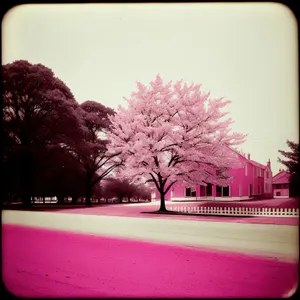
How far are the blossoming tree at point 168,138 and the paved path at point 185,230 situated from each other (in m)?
0.25

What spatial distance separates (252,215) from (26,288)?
7.03 ft

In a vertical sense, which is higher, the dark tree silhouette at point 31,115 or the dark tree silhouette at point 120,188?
the dark tree silhouette at point 31,115

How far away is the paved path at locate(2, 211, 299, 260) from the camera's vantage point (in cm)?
243

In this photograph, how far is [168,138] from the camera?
278cm

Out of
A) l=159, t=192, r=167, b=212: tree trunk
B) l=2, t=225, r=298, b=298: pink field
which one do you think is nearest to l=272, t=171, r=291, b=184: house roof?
l=2, t=225, r=298, b=298: pink field

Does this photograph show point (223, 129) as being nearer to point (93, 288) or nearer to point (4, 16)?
point (93, 288)

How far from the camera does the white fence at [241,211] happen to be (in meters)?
2.43

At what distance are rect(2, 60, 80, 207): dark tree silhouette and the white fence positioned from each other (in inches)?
51.3

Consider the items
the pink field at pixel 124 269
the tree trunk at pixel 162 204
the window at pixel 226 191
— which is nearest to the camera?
the pink field at pixel 124 269

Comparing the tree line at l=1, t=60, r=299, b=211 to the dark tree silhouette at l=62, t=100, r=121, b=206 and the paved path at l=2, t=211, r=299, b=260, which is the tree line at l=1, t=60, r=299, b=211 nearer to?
the dark tree silhouette at l=62, t=100, r=121, b=206

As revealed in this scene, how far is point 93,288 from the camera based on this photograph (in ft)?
8.09

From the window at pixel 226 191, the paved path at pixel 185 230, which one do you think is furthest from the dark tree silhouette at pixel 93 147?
the window at pixel 226 191

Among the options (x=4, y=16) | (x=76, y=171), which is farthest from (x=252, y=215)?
(x=4, y=16)

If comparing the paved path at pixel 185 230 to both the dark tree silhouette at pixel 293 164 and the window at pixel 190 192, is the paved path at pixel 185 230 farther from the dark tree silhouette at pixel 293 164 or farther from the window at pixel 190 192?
the dark tree silhouette at pixel 293 164
